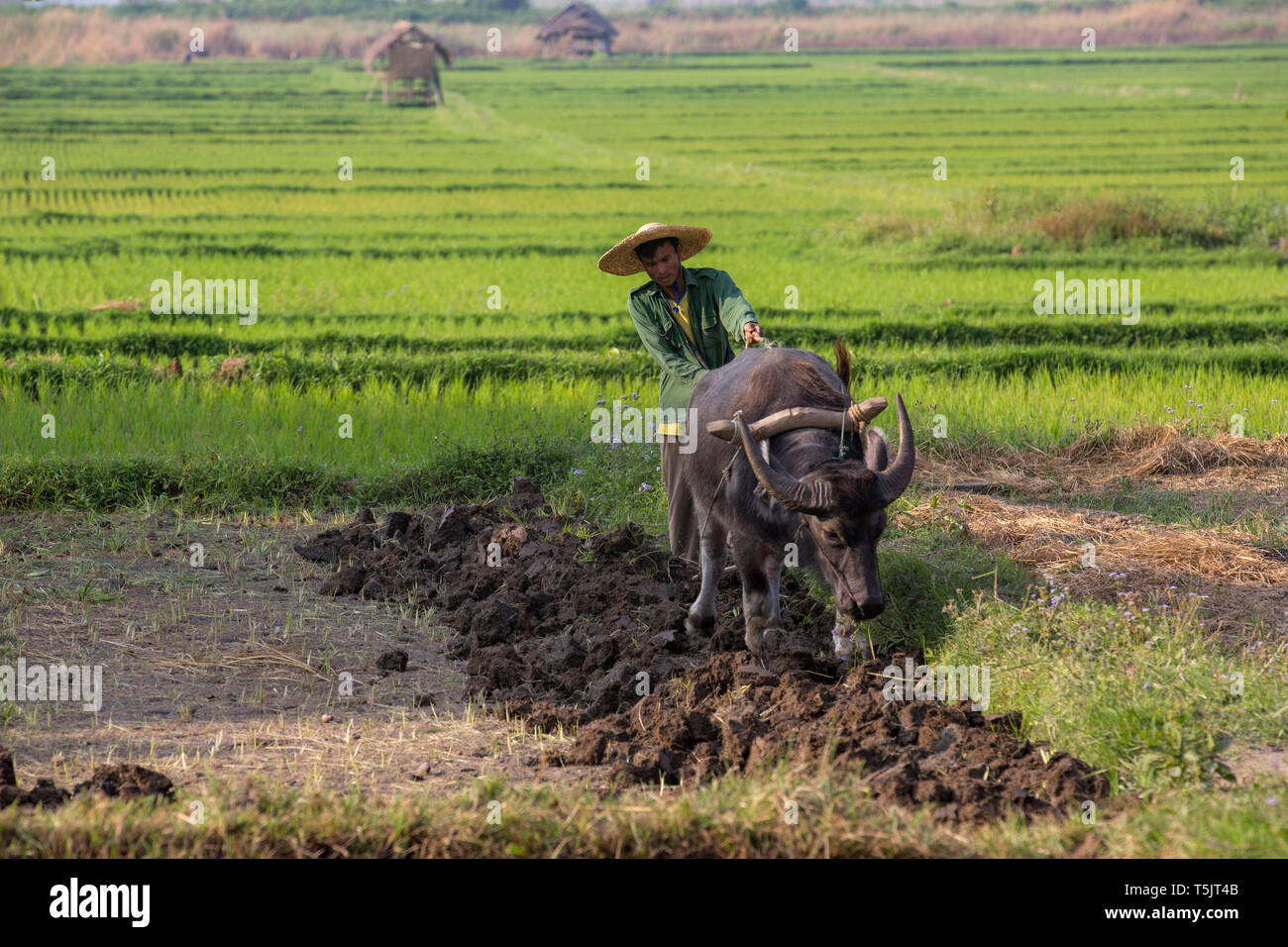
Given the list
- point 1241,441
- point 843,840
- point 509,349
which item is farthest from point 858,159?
point 843,840

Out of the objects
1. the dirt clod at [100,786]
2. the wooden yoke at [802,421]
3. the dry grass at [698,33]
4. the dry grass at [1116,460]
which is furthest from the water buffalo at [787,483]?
the dry grass at [698,33]

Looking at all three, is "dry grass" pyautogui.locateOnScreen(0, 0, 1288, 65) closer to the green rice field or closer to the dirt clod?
the green rice field

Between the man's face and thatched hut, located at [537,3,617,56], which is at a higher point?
thatched hut, located at [537,3,617,56]

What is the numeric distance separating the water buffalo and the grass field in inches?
23.2

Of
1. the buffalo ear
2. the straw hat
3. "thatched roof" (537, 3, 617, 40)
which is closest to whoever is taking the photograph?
the buffalo ear

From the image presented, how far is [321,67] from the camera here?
178 ft

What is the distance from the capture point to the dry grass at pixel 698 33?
193ft

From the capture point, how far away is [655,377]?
31.8ft

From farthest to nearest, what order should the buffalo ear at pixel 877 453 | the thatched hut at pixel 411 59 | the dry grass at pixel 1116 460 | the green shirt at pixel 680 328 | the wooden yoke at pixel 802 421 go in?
the thatched hut at pixel 411 59 < the dry grass at pixel 1116 460 < the green shirt at pixel 680 328 < the wooden yoke at pixel 802 421 < the buffalo ear at pixel 877 453

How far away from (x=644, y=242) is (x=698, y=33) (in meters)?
67.0

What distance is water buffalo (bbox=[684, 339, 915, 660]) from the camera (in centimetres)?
415

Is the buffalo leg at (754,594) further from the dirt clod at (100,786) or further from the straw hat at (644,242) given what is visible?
the dirt clod at (100,786)

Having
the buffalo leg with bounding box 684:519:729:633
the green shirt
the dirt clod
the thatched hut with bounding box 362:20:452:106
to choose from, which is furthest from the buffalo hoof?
the thatched hut with bounding box 362:20:452:106

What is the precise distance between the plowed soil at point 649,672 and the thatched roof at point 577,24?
56713 mm
